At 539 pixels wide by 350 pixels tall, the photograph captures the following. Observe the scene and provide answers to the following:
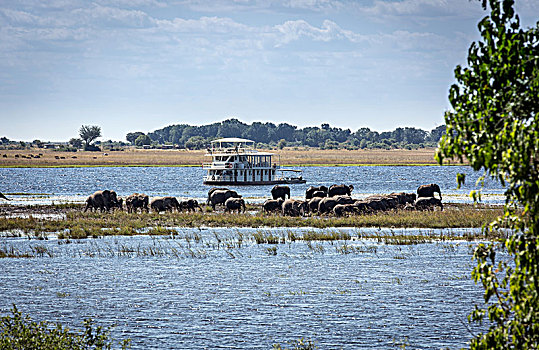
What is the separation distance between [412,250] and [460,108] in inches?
833

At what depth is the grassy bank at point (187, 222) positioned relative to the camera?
34.9 metres

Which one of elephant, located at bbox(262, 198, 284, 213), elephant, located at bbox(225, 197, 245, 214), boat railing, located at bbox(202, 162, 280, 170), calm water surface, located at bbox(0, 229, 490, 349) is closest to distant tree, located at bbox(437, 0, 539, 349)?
calm water surface, located at bbox(0, 229, 490, 349)

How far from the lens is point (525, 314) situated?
25.8 ft

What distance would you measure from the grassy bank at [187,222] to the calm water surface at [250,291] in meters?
3.22

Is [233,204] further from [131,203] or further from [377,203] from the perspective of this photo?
[377,203]

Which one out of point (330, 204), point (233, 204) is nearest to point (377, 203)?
point (330, 204)

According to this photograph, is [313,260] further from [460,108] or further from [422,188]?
[422,188]

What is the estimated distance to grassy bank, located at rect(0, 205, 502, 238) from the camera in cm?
3494

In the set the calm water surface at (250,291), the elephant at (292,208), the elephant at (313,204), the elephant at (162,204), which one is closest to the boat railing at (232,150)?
the elephant at (162,204)

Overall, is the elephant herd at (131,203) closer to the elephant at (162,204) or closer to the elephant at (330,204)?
the elephant at (162,204)

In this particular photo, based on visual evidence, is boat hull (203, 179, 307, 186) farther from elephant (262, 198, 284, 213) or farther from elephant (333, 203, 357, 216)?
elephant (333, 203, 357, 216)

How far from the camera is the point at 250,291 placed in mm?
21078

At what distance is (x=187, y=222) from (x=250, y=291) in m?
18.3

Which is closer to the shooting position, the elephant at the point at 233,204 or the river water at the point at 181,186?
the elephant at the point at 233,204
